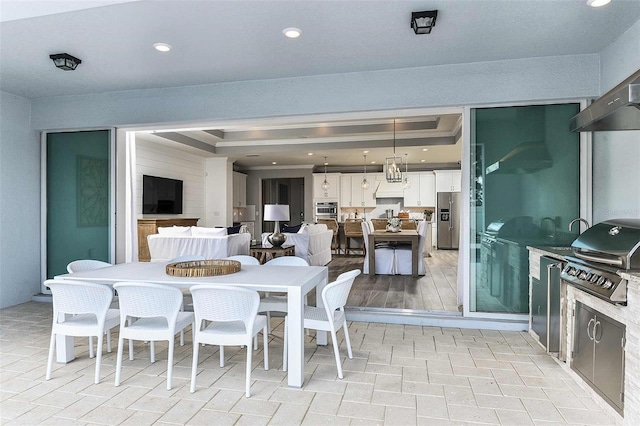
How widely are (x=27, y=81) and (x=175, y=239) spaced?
9.31 ft

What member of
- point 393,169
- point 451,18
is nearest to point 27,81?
point 451,18

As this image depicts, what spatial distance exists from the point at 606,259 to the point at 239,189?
9.89m

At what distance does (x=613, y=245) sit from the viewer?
218cm

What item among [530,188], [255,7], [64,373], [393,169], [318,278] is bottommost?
[64,373]

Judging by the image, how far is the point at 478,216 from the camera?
3.88m

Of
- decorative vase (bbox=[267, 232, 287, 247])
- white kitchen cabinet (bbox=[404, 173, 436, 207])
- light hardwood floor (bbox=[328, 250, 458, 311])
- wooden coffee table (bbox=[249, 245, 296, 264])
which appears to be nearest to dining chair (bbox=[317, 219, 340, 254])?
light hardwood floor (bbox=[328, 250, 458, 311])

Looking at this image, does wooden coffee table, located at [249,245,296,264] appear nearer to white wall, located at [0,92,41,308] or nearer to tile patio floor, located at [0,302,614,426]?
tile patio floor, located at [0,302,614,426]

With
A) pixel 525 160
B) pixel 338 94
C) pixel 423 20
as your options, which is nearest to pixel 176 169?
pixel 338 94

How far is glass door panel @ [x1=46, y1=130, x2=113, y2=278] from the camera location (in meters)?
4.81

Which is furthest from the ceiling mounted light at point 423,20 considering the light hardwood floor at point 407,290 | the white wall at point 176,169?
the white wall at point 176,169

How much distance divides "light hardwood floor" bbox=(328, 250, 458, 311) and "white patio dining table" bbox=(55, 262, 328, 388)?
1.52m

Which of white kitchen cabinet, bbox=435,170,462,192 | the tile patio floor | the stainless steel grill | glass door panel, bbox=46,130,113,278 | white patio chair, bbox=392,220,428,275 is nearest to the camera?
the stainless steel grill

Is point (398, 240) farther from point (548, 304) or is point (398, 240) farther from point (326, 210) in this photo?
point (326, 210)

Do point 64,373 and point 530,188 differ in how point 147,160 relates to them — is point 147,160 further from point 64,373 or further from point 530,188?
point 530,188
